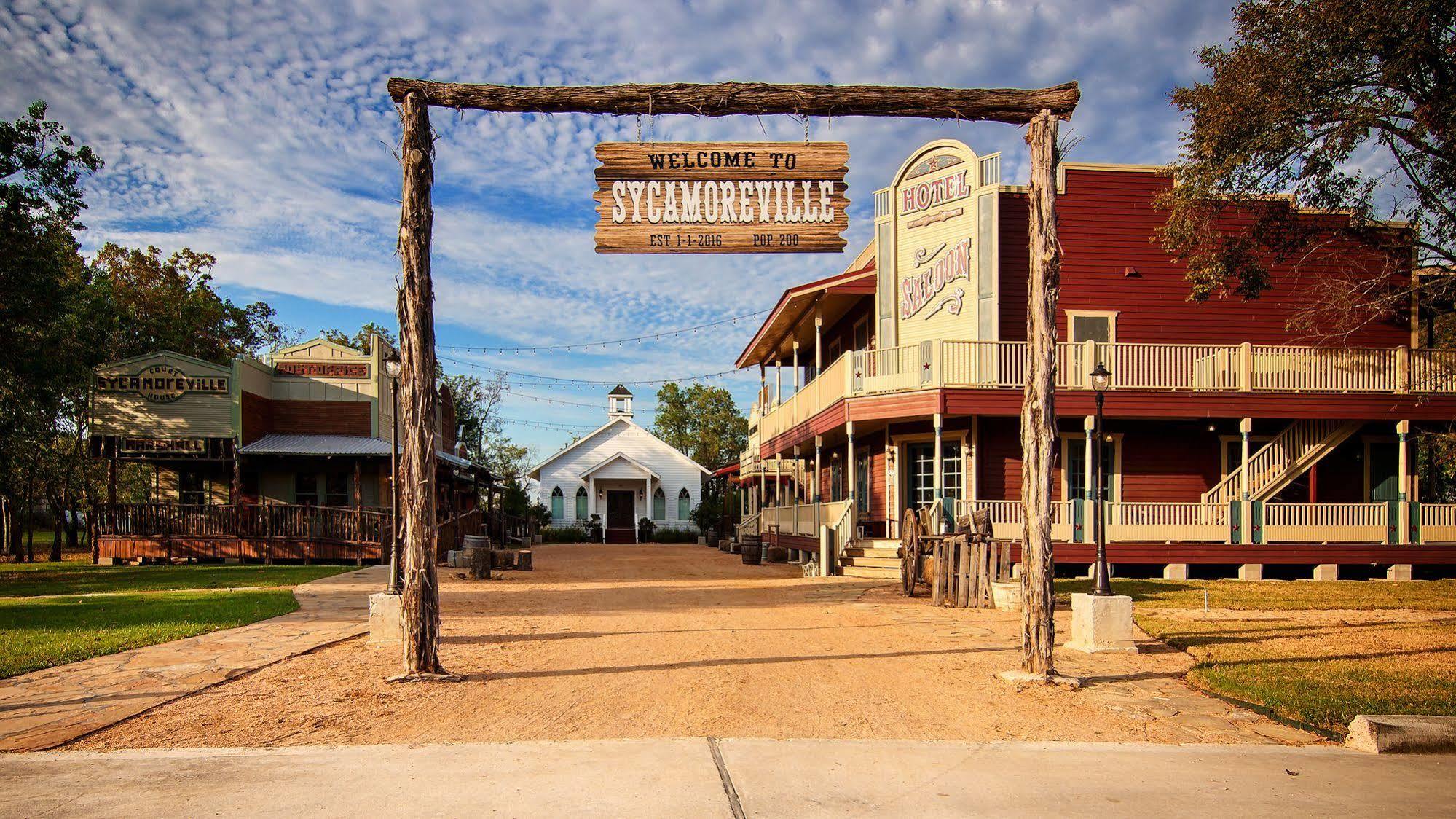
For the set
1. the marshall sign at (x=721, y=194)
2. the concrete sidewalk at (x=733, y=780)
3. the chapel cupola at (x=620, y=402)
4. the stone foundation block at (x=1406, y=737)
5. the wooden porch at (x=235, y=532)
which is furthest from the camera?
the chapel cupola at (x=620, y=402)

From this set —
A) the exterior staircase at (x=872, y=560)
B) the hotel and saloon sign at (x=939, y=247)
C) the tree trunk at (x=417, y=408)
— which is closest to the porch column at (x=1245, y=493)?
the hotel and saloon sign at (x=939, y=247)

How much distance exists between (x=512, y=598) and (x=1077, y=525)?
37.0ft

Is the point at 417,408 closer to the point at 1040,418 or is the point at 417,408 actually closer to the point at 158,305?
the point at 1040,418

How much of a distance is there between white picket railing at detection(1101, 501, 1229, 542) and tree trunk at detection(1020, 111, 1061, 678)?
11587mm

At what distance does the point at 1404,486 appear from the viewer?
18.8 meters

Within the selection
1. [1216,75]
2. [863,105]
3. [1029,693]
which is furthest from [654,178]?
[1216,75]

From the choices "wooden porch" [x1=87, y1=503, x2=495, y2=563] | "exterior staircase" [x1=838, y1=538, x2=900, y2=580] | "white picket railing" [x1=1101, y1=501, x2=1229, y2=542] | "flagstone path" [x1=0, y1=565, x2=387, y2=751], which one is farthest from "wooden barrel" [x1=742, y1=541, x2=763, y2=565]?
"flagstone path" [x1=0, y1=565, x2=387, y2=751]

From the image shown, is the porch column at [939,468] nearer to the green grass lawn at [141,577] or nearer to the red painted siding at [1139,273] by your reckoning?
the red painted siding at [1139,273]

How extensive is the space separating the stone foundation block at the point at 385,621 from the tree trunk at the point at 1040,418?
6.42 meters

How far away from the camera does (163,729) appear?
6.09m

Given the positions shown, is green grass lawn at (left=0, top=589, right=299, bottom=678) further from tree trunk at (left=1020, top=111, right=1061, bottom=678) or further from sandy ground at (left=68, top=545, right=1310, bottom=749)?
tree trunk at (left=1020, top=111, right=1061, bottom=678)

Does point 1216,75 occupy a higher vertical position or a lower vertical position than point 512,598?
higher

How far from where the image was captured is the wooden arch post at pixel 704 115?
7648 millimetres

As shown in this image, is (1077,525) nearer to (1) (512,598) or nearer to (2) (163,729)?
(1) (512,598)
